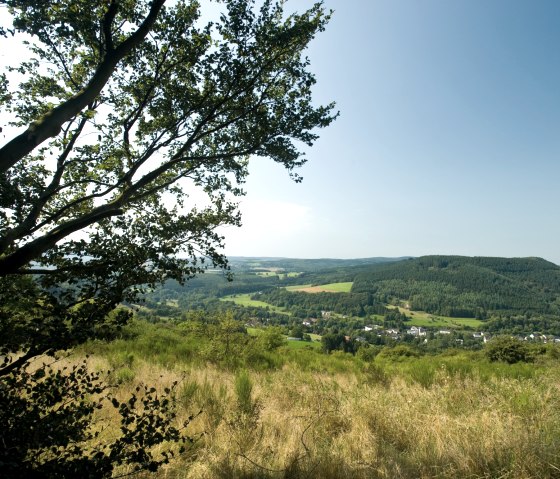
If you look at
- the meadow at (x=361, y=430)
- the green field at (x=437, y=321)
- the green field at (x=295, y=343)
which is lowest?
the green field at (x=437, y=321)

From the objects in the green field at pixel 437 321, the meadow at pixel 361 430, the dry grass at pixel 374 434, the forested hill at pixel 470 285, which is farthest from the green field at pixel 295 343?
the forested hill at pixel 470 285

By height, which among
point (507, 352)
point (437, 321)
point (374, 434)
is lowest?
point (437, 321)

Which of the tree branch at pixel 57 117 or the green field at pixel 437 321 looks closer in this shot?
the tree branch at pixel 57 117

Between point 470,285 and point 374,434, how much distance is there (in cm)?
18112

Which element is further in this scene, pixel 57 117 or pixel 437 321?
pixel 437 321

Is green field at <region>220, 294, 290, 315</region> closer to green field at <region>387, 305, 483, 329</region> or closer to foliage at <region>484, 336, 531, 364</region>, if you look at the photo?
green field at <region>387, 305, 483, 329</region>

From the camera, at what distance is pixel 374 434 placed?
4.80 m

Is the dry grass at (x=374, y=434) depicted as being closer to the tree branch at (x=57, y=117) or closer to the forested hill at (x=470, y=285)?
the tree branch at (x=57, y=117)

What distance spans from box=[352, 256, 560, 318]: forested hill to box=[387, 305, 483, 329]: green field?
7132 mm

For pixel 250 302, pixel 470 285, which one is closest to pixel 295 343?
pixel 250 302

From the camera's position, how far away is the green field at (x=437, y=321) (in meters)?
100

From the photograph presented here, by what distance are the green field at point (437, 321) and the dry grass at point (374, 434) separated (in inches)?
4180

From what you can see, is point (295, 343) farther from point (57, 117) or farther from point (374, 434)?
point (57, 117)

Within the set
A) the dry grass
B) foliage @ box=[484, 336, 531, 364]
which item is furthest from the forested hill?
the dry grass
